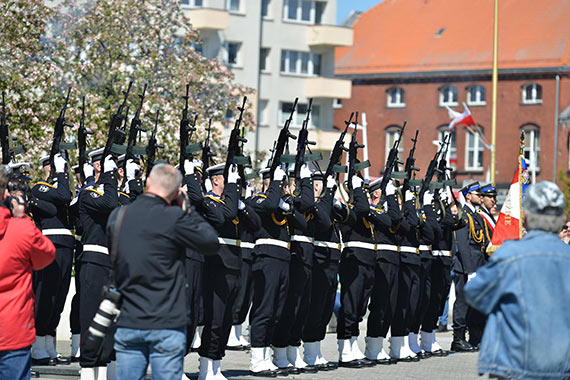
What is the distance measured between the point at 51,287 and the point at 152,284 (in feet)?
17.0

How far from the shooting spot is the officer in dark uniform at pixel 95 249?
37.3 feet

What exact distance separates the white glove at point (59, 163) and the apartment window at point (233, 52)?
4521 cm

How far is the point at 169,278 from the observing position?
8305mm

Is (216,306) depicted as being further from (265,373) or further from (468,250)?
(468,250)

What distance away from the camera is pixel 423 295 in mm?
15781

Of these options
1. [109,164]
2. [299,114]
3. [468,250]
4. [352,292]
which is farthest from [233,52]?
[109,164]

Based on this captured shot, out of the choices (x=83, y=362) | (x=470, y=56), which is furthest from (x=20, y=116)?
(x=470, y=56)

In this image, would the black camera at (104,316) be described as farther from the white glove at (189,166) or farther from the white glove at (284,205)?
the white glove at (284,205)

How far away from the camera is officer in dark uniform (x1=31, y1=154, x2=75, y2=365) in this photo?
12.8 meters

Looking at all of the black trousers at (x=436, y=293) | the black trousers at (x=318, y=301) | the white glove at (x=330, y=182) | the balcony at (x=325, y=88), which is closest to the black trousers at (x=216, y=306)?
the black trousers at (x=318, y=301)

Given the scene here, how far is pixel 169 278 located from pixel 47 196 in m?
4.69

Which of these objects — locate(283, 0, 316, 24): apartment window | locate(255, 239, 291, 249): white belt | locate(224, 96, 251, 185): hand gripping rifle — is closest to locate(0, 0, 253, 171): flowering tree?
locate(255, 239, 291, 249): white belt

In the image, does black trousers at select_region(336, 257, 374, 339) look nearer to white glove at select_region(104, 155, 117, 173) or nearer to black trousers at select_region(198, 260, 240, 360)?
black trousers at select_region(198, 260, 240, 360)

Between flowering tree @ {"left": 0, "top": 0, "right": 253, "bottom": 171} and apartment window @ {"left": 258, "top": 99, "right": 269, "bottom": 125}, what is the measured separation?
106ft
